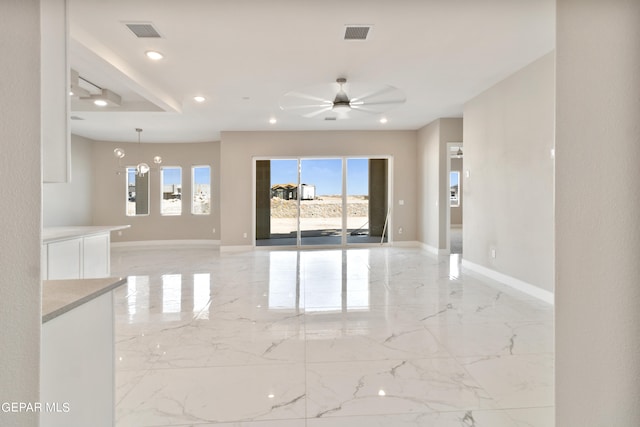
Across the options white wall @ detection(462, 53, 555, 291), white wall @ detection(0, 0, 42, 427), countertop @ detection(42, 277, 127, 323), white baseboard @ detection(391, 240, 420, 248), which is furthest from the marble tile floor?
white baseboard @ detection(391, 240, 420, 248)

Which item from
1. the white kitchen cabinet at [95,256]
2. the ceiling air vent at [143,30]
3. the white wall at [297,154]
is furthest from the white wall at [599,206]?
the white wall at [297,154]

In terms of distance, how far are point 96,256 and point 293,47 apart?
11.8ft

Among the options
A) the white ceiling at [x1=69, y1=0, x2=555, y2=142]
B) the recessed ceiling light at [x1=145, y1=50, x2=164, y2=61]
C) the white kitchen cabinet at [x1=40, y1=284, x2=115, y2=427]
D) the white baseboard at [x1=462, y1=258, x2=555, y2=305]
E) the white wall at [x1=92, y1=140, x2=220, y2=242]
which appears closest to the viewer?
the white kitchen cabinet at [x1=40, y1=284, x2=115, y2=427]

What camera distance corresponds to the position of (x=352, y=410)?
1923 mm

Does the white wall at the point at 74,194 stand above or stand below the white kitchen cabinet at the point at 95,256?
above

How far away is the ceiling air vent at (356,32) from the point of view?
Result: 10.9 feet

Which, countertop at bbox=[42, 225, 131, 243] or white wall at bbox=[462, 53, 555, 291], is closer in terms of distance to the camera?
countertop at bbox=[42, 225, 131, 243]

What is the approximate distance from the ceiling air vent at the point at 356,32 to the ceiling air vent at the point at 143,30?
6.03ft

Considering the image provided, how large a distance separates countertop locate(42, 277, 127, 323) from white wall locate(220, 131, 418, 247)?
6.63 metres

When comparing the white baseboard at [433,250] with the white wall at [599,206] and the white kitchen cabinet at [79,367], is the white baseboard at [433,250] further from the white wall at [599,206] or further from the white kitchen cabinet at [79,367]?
the white kitchen cabinet at [79,367]

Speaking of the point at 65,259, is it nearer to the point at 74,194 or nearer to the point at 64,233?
the point at 64,233

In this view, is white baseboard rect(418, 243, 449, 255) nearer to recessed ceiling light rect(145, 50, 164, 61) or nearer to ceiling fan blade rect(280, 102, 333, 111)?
ceiling fan blade rect(280, 102, 333, 111)

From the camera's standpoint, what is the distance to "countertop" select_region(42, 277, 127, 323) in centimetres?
125

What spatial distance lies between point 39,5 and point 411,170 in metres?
8.03
